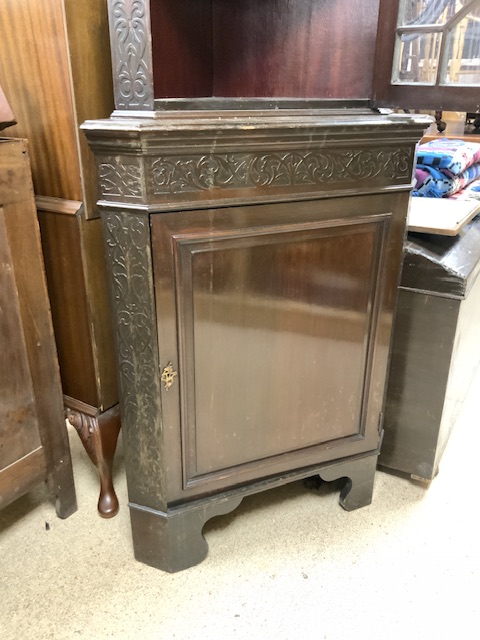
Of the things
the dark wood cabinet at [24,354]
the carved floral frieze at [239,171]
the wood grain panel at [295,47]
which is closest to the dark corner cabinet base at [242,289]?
the carved floral frieze at [239,171]

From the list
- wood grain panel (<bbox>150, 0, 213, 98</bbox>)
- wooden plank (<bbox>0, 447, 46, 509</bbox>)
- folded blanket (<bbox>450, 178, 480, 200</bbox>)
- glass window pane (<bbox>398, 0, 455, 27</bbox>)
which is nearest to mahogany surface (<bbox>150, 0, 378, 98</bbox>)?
wood grain panel (<bbox>150, 0, 213, 98</bbox>)

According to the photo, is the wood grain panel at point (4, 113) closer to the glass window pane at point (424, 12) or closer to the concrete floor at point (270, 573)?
the glass window pane at point (424, 12)

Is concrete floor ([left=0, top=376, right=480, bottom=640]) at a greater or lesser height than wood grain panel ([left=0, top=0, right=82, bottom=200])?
lesser

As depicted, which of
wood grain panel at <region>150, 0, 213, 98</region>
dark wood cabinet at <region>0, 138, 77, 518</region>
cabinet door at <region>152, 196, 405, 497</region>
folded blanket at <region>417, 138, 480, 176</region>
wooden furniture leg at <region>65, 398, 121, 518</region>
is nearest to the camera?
cabinet door at <region>152, 196, 405, 497</region>

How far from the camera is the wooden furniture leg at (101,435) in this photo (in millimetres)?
1320

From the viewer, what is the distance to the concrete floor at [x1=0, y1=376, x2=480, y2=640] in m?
1.12

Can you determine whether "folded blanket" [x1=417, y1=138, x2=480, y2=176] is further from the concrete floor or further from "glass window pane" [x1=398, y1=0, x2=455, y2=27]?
the concrete floor

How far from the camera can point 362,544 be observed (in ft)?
4.32

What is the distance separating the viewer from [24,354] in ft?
3.89

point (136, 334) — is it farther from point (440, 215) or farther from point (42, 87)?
point (440, 215)

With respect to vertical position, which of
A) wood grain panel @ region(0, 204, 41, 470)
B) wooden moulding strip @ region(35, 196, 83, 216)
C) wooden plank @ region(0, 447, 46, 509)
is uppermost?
wooden moulding strip @ region(35, 196, 83, 216)

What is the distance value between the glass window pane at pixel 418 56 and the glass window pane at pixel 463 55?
0.02 m

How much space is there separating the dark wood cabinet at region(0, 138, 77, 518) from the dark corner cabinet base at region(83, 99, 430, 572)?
0.81 feet

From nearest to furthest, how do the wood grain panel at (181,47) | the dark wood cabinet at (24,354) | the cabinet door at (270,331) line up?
the cabinet door at (270,331), the dark wood cabinet at (24,354), the wood grain panel at (181,47)
